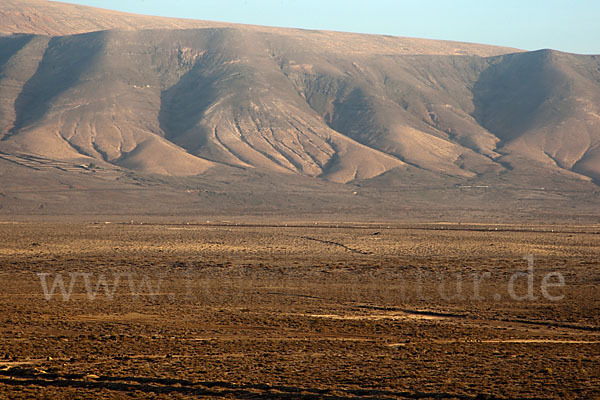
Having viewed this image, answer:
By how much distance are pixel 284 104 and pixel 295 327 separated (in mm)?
118749

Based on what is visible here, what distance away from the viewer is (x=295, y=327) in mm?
17797

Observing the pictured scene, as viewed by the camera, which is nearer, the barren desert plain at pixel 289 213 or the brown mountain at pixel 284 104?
the barren desert plain at pixel 289 213

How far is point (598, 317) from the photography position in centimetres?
2003

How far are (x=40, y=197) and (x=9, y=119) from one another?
39.9m

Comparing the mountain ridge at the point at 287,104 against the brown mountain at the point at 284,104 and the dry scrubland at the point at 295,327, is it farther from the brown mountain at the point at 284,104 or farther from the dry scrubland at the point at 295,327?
the dry scrubland at the point at 295,327

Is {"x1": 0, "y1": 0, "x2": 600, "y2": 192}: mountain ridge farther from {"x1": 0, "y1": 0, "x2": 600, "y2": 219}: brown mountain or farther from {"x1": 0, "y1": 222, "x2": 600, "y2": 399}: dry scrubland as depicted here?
{"x1": 0, "y1": 222, "x2": 600, "y2": 399}: dry scrubland

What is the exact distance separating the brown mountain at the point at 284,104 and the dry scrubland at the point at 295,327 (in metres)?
75.3

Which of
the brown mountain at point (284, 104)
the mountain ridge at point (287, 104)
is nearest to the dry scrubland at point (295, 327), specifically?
the brown mountain at point (284, 104)

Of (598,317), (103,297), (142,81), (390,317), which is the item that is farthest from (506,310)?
(142,81)

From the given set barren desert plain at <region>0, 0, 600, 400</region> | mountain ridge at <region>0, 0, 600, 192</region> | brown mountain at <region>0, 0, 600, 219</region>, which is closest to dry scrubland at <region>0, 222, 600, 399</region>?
barren desert plain at <region>0, 0, 600, 400</region>

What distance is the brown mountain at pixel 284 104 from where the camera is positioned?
115m

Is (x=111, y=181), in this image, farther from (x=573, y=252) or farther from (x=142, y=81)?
(x=573, y=252)

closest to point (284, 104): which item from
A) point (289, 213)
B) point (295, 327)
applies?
point (289, 213)

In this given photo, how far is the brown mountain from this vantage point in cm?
11488
